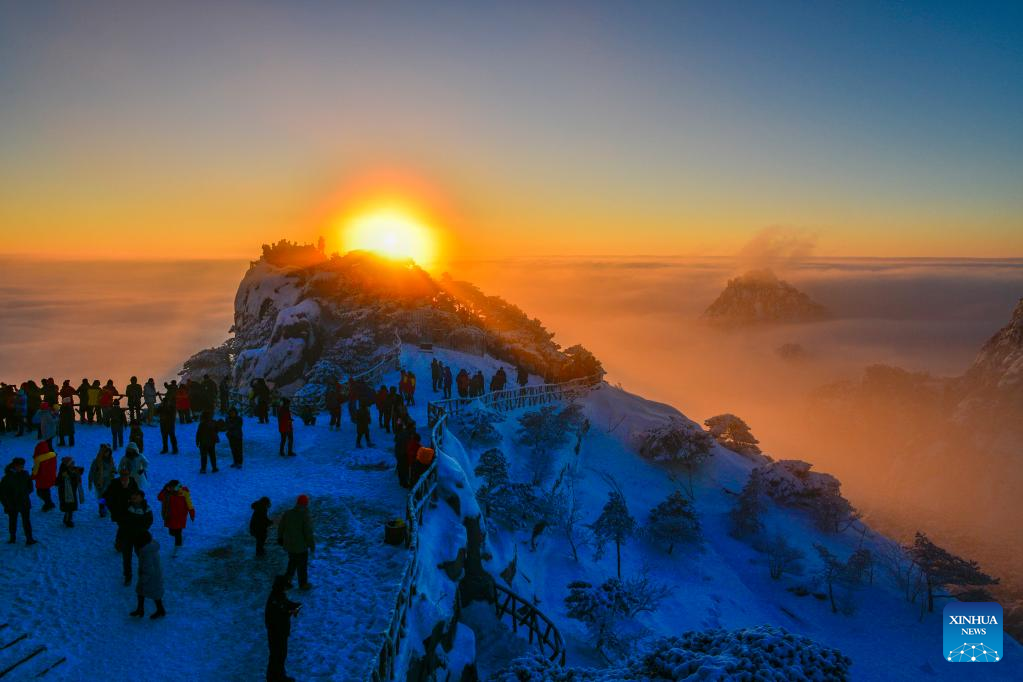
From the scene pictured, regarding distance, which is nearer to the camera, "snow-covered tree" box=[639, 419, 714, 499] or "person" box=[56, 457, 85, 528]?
"person" box=[56, 457, 85, 528]

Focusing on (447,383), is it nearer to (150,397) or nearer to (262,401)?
(262,401)

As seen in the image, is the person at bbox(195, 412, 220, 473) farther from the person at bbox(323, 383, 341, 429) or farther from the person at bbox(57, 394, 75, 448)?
the person at bbox(323, 383, 341, 429)

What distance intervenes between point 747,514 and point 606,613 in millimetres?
17088

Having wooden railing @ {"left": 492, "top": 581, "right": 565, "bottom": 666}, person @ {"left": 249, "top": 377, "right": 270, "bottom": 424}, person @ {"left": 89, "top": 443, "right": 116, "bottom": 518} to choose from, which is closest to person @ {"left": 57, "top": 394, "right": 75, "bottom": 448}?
person @ {"left": 249, "top": 377, "right": 270, "bottom": 424}

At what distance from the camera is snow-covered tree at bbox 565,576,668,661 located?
18.2 meters

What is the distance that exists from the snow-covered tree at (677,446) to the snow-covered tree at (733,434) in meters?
10.1

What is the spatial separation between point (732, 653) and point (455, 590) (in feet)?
20.0

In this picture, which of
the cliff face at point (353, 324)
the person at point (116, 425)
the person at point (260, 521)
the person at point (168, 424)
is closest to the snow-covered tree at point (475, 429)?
the person at point (168, 424)

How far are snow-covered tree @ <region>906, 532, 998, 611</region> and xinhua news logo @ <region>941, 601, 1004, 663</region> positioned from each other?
311 cm

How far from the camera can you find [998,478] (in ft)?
235

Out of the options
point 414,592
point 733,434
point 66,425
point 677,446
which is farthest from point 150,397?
point 733,434

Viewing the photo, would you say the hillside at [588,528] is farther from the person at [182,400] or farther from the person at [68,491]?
the person at [182,400]

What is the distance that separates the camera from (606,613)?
18.5 metres

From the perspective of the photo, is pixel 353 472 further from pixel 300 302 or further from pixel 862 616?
pixel 300 302
